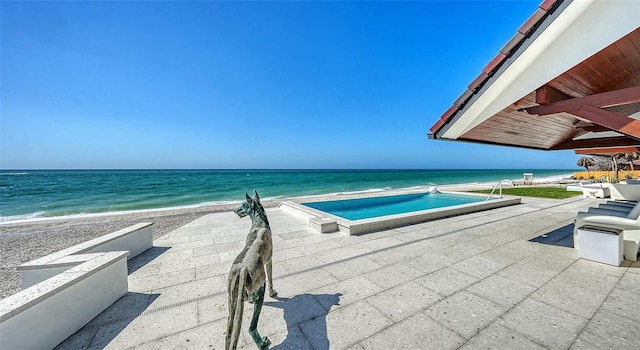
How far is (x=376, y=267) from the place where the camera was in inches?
178

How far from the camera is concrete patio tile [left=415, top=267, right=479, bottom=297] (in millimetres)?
3655

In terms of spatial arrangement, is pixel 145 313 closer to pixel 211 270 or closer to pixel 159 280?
pixel 159 280

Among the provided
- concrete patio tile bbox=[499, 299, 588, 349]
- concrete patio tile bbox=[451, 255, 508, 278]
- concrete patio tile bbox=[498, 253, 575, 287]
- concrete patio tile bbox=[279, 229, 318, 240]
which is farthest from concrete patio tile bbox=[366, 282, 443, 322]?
concrete patio tile bbox=[279, 229, 318, 240]

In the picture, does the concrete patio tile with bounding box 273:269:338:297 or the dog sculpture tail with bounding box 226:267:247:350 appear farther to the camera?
the concrete patio tile with bounding box 273:269:338:297

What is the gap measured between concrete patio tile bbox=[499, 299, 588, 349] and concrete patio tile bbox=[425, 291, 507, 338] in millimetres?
166

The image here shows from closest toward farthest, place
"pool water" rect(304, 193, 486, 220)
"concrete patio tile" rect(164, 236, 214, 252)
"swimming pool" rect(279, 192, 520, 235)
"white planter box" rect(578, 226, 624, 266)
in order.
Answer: "white planter box" rect(578, 226, 624, 266), "concrete patio tile" rect(164, 236, 214, 252), "swimming pool" rect(279, 192, 520, 235), "pool water" rect(304, 193, 486, 220)

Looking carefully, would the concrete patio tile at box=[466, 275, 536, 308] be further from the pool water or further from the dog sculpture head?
the pool water

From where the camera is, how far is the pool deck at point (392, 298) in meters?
2.62

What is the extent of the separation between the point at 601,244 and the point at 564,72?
11.8 feet

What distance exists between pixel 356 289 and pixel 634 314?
3.54 m

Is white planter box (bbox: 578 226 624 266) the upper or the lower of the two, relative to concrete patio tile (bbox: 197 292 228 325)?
upper

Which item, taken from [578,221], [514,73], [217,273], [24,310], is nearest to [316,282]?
[217,273]

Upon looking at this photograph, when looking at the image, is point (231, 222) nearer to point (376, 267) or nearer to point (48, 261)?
→ point (48, 261)

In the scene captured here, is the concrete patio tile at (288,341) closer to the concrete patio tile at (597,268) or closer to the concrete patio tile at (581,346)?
the concrete patio tile at (581,346)
